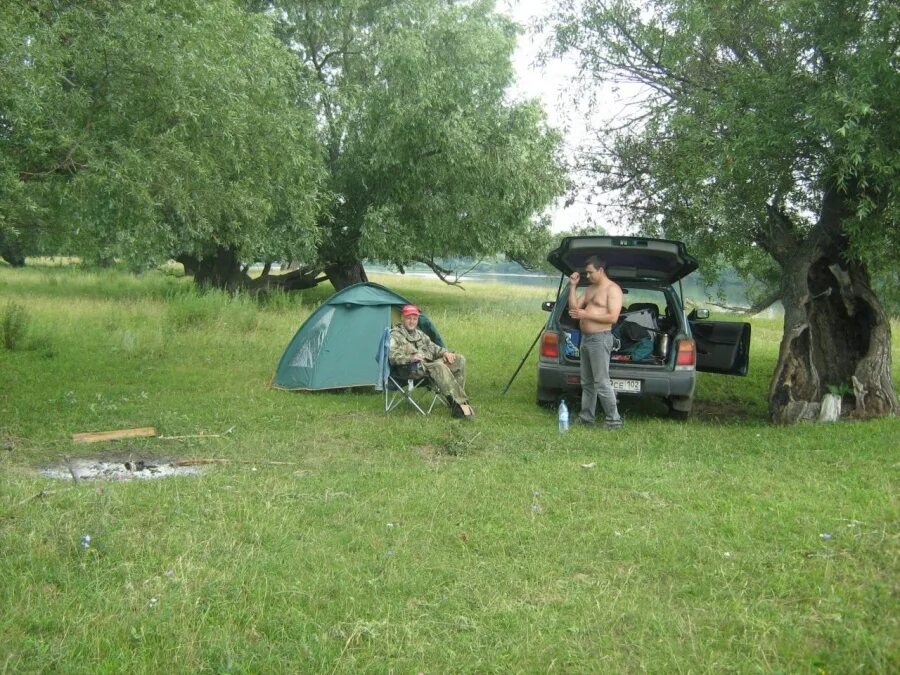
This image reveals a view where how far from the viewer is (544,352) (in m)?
8.35

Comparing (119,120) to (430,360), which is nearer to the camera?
(119,120)

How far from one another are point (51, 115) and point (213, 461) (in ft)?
11.3

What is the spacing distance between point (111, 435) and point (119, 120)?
2911 mm

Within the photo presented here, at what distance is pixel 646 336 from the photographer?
8.77m

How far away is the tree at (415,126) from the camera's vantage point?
18125 millimetres

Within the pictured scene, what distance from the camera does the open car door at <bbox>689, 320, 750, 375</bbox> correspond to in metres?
9.08

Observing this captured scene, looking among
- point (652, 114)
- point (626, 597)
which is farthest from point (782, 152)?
point (626, 597)

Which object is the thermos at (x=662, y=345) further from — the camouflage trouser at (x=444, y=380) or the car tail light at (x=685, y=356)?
the camouflage trouser at (x=444, y=380)

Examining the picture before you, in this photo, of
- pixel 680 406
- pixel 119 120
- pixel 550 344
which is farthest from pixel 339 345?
pixel 680 406

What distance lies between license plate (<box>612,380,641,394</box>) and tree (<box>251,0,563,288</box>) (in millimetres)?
10806

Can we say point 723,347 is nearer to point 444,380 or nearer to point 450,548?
point 444,380

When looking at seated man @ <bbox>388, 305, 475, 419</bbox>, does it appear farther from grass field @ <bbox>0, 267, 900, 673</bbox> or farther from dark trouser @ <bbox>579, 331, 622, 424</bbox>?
dark trouser @ <bbox>579, 331, 622, 424</bbox>

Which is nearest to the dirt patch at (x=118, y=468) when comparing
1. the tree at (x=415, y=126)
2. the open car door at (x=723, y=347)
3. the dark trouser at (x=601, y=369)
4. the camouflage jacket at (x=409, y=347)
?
the camouflage jacket at (x=409, y=347)

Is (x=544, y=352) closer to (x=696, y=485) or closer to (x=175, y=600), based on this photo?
(x=696, y=485)
